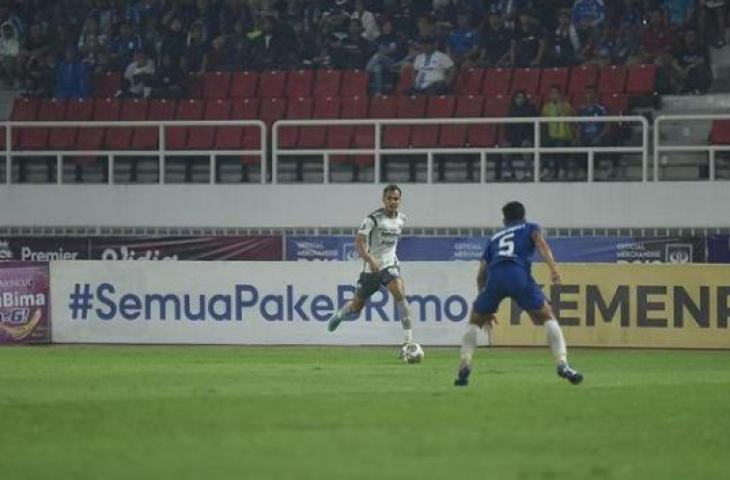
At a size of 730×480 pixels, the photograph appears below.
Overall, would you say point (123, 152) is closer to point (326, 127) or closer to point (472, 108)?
point (326, 127)

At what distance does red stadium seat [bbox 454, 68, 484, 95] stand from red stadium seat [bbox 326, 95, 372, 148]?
1662 millimetres

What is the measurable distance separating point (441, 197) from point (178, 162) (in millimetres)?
5191

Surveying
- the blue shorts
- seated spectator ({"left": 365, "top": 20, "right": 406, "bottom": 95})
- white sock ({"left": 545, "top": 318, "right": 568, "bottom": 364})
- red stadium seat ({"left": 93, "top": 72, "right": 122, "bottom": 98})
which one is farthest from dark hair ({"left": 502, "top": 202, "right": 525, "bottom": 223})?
red stadium seat ({"left": 93, "top": 72, "right": 122, "bottom": 98})

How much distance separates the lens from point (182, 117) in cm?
3459

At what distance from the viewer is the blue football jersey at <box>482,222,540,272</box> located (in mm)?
18516

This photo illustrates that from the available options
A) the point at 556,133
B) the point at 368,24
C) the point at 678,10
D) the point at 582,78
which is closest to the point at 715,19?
the point at 678,10

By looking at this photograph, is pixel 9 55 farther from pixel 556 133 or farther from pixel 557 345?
pixel 557 345

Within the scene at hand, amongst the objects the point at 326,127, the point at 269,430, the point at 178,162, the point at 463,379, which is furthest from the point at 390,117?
the point at 269,430

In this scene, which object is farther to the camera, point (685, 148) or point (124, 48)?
point (124, 48)

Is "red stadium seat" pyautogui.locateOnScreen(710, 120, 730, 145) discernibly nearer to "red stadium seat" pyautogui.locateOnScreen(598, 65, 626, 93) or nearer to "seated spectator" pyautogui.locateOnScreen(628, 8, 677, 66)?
"seated spectator" pyautogui.locateOnScreen(628, 8, 677, 66)

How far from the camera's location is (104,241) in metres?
32.4

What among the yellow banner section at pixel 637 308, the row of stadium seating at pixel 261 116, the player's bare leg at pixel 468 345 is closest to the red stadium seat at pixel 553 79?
the row of stadium seating at pixel 261 116

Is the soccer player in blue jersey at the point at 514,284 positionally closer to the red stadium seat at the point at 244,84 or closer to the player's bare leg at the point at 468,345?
the player's bare leg at the point at 468,345

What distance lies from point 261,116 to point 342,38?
210cm
